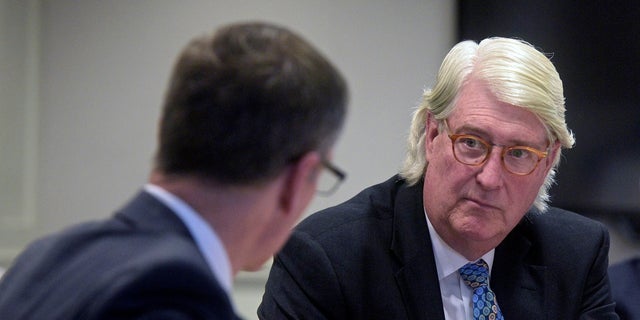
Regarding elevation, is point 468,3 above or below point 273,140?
below

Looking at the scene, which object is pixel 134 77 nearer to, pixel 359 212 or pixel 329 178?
pixel 359 212

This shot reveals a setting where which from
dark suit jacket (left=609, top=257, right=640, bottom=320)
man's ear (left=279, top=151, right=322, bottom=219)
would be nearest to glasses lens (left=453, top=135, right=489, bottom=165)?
dark suit jacket (left=609, top=257, right=640, bottom=320)

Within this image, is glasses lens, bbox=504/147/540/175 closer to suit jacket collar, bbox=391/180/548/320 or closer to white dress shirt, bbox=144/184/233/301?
suit jacket collar, bbox=391/180/548/320

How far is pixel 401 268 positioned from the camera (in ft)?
5.57

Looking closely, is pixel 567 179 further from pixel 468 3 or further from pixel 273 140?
pixel 273 140

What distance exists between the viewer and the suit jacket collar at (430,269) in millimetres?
1677

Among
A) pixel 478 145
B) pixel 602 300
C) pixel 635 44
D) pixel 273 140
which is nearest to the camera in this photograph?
pixel 273 140

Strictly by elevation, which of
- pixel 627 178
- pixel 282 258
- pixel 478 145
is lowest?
pixel 627 178

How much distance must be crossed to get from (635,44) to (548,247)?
5.23 feet

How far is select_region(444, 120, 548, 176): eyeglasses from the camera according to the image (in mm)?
1671

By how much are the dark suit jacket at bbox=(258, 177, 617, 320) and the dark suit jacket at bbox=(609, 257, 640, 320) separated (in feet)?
0.42

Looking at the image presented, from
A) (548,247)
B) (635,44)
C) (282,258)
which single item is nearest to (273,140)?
(282,258)

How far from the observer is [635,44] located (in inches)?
126

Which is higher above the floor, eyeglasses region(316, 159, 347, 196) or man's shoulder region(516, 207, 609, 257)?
eyeglasses region(316, 159, 347, 196)
